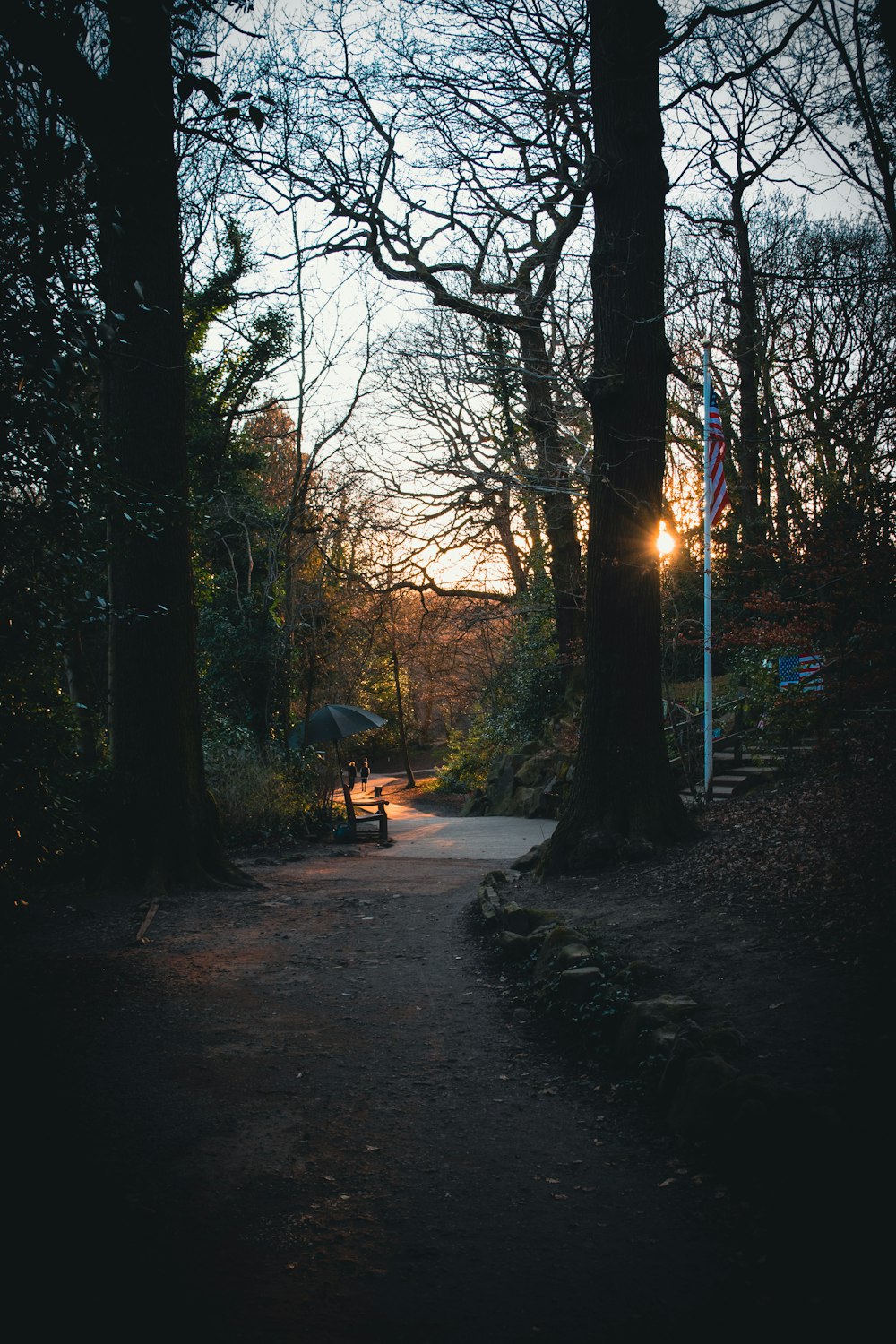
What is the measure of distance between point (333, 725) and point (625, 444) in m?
8.19

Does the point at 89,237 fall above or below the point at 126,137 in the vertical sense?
below

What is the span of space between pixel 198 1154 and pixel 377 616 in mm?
19607

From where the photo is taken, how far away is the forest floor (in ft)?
8.48

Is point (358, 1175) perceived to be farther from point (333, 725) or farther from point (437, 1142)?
point (333, 725)

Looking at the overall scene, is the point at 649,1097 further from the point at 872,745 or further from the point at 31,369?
the point at 872,745

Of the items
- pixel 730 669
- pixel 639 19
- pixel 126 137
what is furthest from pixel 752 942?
pixel 730 669

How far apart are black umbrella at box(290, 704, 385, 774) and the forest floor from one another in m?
8.10

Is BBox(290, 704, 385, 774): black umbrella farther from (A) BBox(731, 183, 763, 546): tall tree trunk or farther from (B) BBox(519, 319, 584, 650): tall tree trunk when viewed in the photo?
(A) BBox(731, 183, 763, 546): tall tree trunk

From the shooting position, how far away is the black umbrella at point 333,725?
15250 millimetres

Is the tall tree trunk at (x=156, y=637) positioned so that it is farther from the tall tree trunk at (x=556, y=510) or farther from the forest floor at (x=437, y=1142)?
the tall tree trunk at (x=556, y=510)

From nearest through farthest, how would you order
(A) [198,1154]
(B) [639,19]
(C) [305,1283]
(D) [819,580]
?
1. (C) [305,1283]
2. (A) [198,1154]
3. (B) [639,19]
4. (D) [819,580]

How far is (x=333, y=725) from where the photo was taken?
50.7ft

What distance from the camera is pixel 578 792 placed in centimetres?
898

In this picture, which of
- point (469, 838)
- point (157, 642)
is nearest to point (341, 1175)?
point (157, 642)
